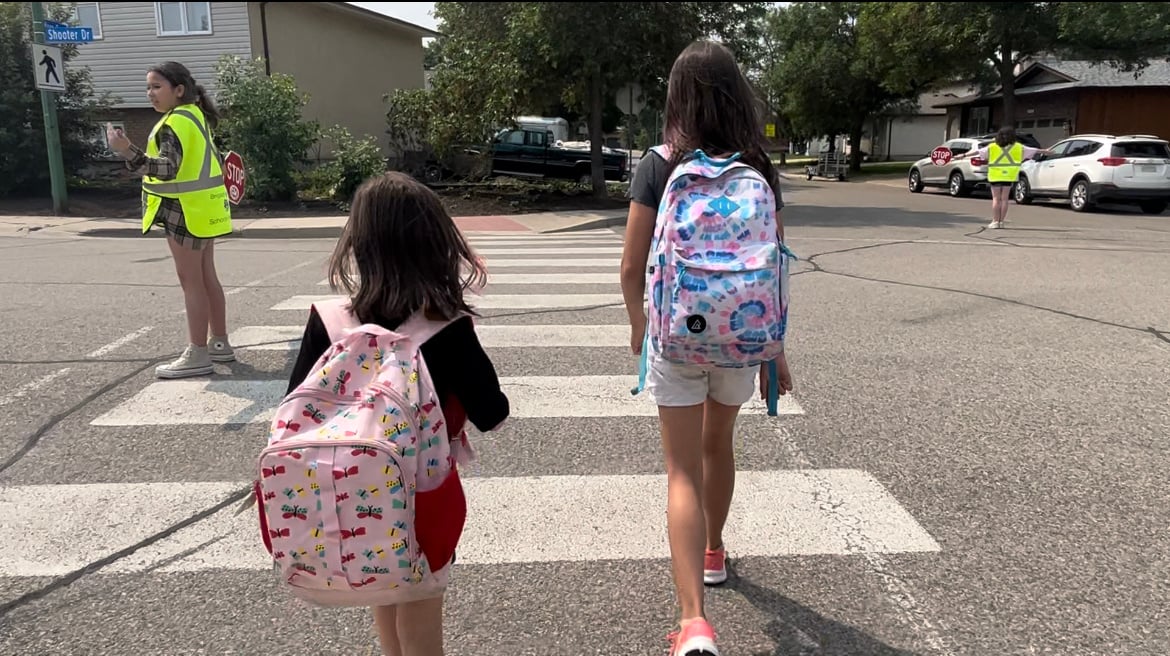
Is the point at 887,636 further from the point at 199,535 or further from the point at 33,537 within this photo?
the point at 33,537

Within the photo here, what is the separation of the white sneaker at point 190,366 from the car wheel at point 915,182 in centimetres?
2565

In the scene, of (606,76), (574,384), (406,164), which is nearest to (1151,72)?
(606,76)

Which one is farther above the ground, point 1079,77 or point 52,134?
point 1079,77

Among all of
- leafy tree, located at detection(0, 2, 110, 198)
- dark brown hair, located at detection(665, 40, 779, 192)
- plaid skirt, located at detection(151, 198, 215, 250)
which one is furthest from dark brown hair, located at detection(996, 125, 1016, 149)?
leafy tree, located at detection(0, 2, 110, 198)

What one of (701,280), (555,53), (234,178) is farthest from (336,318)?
(555,53)

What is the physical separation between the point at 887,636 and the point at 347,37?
94.0 feet

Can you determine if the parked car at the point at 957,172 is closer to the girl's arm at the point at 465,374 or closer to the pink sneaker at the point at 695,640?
the pink sneaker at the point at 695,640

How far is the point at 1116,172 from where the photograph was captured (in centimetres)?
1823

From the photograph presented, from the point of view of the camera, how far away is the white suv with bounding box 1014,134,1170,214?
18156 millimetres

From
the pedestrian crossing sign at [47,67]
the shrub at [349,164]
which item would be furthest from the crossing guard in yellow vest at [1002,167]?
the pedestrian crossing sign at [47,67]

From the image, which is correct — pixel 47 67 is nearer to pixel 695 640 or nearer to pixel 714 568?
pixel 714 568

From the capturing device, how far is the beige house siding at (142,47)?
23500 millimetres

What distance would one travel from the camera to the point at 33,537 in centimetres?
343

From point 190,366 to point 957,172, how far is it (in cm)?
2379
